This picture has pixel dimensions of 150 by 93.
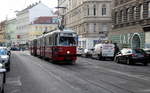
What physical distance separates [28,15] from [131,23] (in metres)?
98.6

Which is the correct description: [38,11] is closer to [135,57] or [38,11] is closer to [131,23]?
[131,23]

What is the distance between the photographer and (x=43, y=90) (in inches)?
532

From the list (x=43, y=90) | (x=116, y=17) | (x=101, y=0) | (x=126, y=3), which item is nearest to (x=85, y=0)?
(x=101, y=0)

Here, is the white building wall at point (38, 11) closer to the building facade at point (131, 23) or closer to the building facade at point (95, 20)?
the building facade at point (95, 20)

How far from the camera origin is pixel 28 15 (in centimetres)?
14475

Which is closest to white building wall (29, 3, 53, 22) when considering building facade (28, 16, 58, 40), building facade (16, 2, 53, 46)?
building facade (16, 2, 53, 46)

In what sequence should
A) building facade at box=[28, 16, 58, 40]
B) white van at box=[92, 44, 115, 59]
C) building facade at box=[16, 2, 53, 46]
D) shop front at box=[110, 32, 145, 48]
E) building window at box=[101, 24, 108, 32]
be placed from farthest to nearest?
building facade at box=[16, 2, 53, 46], building facade at box=[28, 16, 58, 40], building window at box=[101, 24, 108, 32], shop front at box=[110, 32, 145, 48], white van at box=[92, 44, 115, 59]

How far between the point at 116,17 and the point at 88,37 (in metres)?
19.2

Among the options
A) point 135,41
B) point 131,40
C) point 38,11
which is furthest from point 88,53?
point 38,11

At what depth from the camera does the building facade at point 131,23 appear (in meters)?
45.6

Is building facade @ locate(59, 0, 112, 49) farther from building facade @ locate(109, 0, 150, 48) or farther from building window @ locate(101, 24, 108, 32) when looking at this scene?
building facade @ locate(109, 0, 150, 48)

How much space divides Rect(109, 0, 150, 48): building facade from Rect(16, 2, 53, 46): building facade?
8797cm

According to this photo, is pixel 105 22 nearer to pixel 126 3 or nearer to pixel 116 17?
pixel 116 17

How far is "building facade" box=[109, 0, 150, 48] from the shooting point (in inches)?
1796
